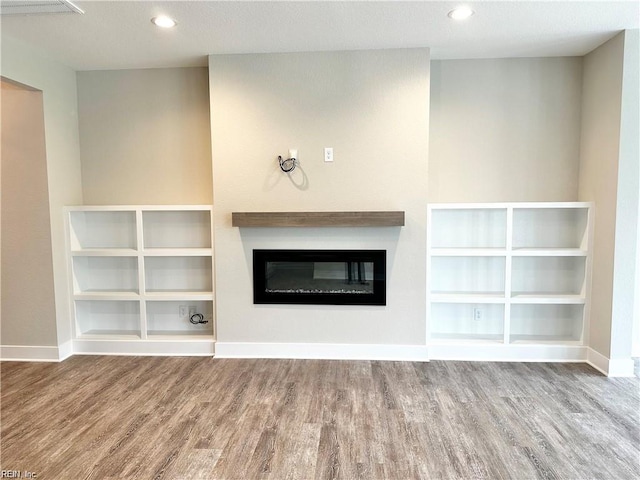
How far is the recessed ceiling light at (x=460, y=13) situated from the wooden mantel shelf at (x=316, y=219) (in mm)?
1371

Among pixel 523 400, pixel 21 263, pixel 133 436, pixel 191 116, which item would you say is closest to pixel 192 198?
pixel 191 116

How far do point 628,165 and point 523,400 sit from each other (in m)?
1.86

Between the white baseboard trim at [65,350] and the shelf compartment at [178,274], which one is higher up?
the shelf compartment at [178,274]

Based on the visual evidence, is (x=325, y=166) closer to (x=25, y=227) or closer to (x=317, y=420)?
(x=317, y=420)

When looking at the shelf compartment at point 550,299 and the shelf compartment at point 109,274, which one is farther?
the shelf compartment at point 109,274

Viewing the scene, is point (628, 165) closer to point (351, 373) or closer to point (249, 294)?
point (351, 373)

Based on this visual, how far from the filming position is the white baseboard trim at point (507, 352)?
315 cm

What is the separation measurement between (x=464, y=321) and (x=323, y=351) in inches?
51.7

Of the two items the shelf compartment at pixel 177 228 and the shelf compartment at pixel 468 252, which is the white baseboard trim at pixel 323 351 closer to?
the shelf compartment at pixel 468 252

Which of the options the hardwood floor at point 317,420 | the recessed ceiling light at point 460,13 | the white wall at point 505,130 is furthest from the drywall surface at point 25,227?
the white wall at point 505,130

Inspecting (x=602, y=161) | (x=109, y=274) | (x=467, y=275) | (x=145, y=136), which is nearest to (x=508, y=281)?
(x=467, y=275)

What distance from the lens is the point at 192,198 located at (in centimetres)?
351

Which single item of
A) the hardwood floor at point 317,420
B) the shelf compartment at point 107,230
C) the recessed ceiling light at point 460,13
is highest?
the recessed ceiling light at point 460,13

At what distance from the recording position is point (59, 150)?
3275 millimetres
